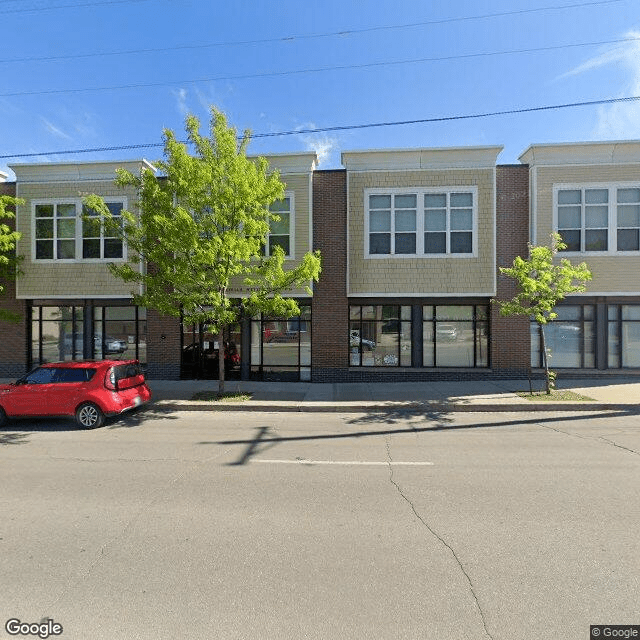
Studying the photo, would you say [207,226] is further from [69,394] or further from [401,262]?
[401,262]

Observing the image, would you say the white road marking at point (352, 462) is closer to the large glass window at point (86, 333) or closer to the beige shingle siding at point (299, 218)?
the beige shingle siding at point (299, 218)

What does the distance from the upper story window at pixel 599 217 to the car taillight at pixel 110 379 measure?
14.1 meters

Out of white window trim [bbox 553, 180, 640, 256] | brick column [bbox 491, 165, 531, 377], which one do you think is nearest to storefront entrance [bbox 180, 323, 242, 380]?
brick column [bbox 491, 165, 531, 377]

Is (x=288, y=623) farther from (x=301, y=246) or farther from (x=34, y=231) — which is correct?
(x=34, y=231)

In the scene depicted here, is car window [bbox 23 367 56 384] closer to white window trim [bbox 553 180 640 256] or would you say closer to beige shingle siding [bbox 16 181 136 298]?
beige shingle siding [bbox 16 181 136 298]

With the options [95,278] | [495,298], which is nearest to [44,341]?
[95,278]

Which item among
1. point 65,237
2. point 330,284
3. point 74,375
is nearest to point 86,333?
point 65,237

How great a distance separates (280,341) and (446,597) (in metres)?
11.8

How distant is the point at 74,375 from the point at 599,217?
16131 mm

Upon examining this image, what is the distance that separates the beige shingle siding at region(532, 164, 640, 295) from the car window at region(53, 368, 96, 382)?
13.7m

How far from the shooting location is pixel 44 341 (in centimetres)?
1520

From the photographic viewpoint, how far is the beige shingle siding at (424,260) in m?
13.5

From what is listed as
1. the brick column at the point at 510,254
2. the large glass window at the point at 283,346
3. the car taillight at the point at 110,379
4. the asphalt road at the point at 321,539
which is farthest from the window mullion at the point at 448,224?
the car taillight at the point at 110,379

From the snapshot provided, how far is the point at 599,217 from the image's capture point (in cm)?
1345
